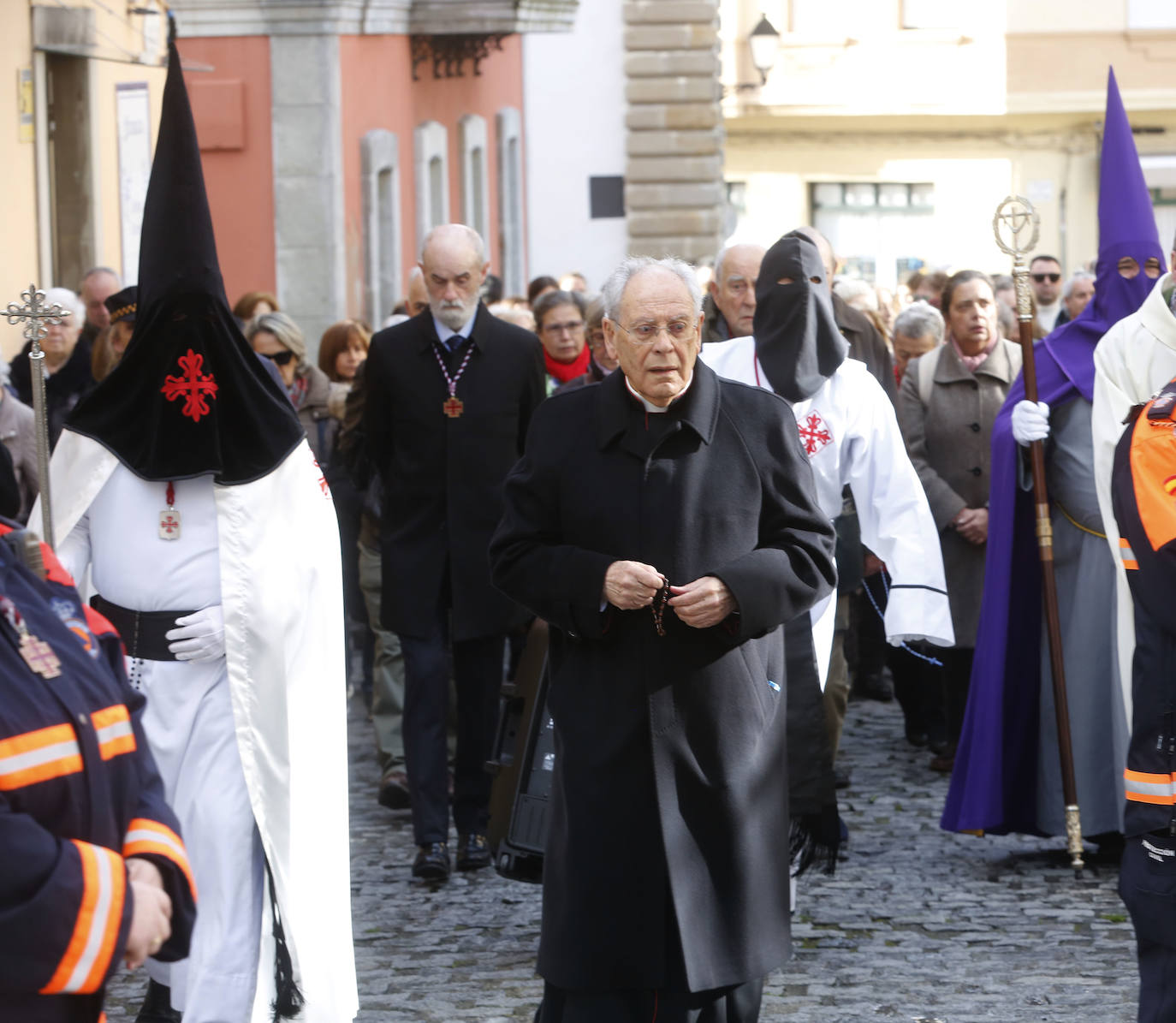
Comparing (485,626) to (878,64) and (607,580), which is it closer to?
(607,580)

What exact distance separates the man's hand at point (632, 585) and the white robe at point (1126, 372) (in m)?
1.73

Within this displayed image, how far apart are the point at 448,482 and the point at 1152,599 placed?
10.9 feet

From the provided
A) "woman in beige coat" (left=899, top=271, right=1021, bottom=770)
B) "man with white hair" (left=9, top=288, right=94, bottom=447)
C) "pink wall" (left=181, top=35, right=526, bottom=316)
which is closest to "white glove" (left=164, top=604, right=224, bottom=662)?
"man with white hair" (left=9, top=288, right=94, bottom=447)

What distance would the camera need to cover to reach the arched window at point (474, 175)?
21875 millimetres

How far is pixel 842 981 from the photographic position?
5961 mm

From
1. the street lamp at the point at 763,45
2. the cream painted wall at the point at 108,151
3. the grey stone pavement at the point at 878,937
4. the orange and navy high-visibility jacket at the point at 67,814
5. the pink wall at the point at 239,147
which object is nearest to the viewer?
the orange and navy high-visibility jacket at the point at 67,814

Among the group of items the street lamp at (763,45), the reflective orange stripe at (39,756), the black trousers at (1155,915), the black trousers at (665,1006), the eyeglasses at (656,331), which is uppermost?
the street lamp at (763,45)

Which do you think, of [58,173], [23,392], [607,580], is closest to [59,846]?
[607,580]

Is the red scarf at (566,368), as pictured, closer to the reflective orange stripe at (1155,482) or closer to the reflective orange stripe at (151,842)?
the reflective orange stripe at (1155,482)

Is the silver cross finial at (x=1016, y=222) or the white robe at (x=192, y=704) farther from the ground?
the silver cross finial at (x=1016, y=222)

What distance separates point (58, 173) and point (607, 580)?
8413mm

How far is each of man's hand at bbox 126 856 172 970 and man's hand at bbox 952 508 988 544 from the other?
19.8 ft

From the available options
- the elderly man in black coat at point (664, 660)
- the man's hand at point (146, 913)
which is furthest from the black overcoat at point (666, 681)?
the man's hand at point (146, 913)

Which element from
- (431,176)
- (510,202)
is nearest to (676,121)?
(510,202)
